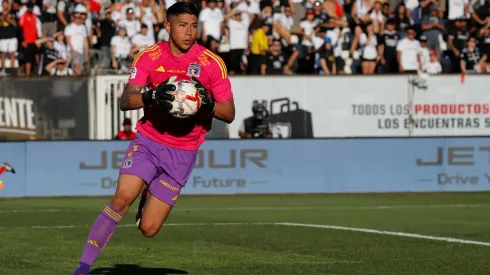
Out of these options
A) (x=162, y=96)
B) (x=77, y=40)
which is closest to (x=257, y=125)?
(x=77, y=40)

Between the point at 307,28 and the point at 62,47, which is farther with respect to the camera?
the point at 307,28

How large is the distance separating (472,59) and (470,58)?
64 mm

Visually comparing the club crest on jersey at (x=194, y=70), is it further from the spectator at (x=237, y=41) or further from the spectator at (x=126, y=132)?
the spectator at (x=237, y=41)

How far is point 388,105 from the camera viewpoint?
27906mm

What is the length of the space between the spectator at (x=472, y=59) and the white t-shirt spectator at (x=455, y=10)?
1.59 meters

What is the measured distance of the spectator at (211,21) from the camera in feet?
92.3

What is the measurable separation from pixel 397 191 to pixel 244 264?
1485 centimetres

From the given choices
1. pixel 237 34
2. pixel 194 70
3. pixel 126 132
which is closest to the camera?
pixel 194 70

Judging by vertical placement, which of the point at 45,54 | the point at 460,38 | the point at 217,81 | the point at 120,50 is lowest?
the point at 217,81

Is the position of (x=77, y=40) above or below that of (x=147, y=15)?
below

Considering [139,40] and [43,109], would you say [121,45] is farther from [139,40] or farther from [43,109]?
[43,109]

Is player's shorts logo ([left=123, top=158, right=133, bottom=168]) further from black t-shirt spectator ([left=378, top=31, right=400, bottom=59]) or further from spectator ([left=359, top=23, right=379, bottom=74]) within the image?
black t-shirt spectator ([left=378, top=31, right=400, bottom=59])

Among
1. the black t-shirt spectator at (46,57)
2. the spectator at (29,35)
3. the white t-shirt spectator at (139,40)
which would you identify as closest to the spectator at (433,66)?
the white t-shirt spectator at (139,40)

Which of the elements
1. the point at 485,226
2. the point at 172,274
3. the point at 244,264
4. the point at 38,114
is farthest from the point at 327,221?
the point at 38,114
